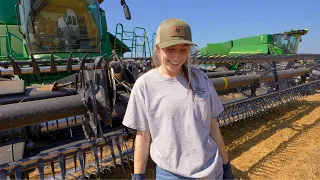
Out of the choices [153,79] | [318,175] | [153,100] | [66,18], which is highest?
[66,18]

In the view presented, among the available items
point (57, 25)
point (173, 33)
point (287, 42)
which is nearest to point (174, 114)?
point (173, 33)

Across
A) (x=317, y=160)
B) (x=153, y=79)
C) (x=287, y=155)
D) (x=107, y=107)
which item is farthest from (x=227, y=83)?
(x=153, y=79)

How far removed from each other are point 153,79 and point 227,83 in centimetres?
246

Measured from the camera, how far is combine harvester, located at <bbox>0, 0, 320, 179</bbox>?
1879 mm

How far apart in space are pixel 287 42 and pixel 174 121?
44.5 ft

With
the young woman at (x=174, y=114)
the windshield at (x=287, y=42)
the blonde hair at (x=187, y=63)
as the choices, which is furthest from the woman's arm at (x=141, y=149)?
the windshield at (x=287, y=42)

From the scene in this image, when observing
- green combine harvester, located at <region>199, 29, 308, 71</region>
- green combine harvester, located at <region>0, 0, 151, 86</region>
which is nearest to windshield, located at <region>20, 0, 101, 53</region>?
green combine harvester, located at <region>0, 0, 151, 86</region>

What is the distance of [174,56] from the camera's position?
1.20m

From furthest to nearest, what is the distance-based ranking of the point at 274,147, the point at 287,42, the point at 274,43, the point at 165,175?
the point at 287,42 < the point at 274,43 < the point at 274,147 < the point at 165,175

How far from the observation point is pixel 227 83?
348 centimetres

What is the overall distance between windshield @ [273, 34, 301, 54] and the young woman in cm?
1297

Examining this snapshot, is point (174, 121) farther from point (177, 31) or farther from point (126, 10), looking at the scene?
point (126, 10)

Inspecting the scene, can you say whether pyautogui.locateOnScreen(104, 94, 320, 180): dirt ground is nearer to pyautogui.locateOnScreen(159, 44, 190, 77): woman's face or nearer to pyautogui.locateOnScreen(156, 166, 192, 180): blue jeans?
pyautogui.locateOnScreen(156, 166, 192, 180): blue jeans

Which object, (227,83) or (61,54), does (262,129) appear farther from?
(61,54)
